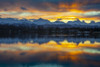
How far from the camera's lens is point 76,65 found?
8.10 metres

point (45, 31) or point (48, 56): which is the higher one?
point (48, 56)

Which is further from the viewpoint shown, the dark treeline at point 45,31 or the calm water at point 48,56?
the dark treeline at point 45,31

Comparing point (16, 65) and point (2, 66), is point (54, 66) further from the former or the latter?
point (2, 66)

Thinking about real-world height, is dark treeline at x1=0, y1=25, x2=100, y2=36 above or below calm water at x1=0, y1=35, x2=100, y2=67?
below

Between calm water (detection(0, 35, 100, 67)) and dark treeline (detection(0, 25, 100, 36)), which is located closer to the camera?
calm water (detection(0, 35, 100, 67))

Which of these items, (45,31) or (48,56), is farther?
(45,31)

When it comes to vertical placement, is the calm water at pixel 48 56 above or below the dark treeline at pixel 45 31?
above

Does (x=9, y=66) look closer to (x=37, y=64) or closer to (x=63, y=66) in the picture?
(x=37, y=64)

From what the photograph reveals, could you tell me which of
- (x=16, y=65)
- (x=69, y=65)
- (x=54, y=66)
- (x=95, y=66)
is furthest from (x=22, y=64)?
(x=95, y=66)

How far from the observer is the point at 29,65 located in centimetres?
808

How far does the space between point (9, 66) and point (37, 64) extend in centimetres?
126

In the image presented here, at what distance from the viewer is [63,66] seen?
7938 millimetres

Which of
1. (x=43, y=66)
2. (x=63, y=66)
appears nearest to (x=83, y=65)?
(x=63, y=66)

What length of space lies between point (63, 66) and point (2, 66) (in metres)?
2.65
